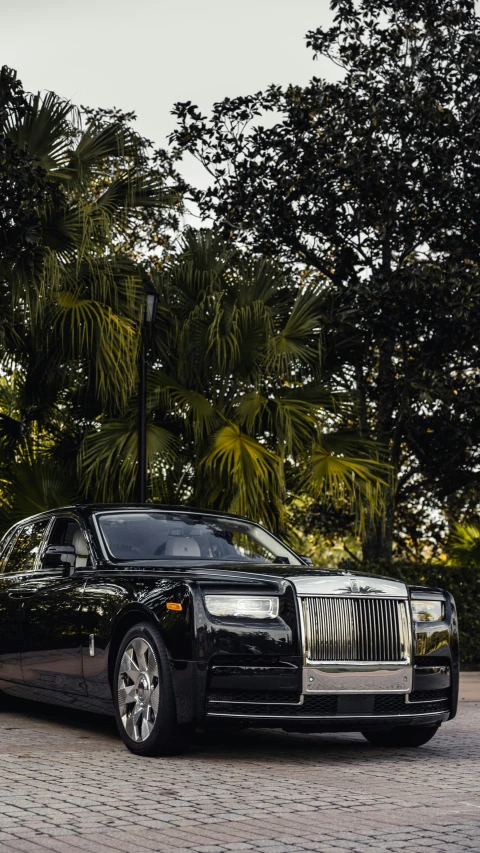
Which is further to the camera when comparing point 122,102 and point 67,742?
point 122,102

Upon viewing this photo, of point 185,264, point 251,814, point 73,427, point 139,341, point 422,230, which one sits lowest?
point 251,814

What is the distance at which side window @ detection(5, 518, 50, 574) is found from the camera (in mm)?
9680

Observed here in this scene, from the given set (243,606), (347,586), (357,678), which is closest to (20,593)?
(243,606)

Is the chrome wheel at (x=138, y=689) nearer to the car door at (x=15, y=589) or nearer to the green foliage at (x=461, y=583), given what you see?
the car door at (x=15, y=589)

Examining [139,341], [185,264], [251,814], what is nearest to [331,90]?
[185,264]

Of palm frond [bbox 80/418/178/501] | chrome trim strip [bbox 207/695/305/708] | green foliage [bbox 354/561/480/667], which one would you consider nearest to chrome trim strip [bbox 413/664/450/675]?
chrome trim strip [bbox 207/695/305/708]

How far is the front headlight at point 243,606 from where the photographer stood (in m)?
7.35

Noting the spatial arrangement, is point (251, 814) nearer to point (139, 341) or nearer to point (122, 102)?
point (139, 341)

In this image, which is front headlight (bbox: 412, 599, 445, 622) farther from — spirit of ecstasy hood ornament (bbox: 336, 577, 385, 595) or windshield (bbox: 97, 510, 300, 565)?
windshield (bbox: 97, 510, 300, 565)

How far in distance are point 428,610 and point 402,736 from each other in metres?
1.09

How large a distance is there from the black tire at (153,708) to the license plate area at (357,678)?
0.80 metres

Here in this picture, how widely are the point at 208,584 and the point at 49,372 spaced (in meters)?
8.58

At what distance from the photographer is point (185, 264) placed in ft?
53.2

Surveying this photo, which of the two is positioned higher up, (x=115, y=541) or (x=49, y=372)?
(x=49, y=372)
